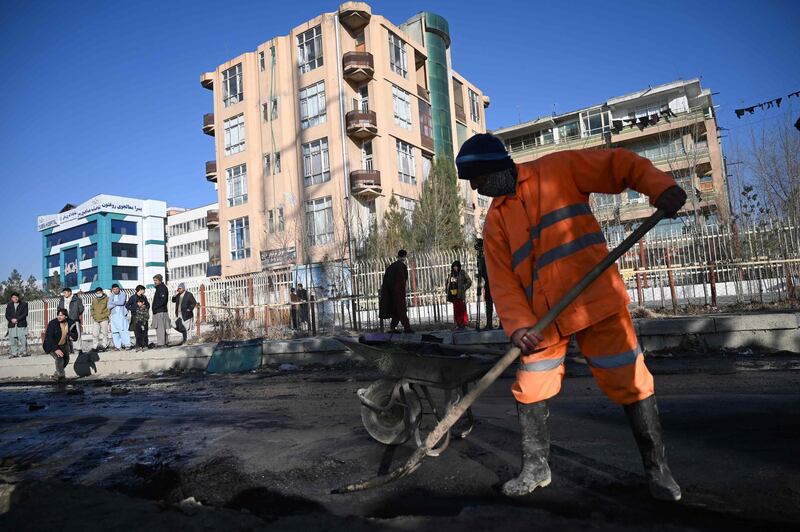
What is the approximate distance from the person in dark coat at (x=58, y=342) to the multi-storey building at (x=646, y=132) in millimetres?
26103

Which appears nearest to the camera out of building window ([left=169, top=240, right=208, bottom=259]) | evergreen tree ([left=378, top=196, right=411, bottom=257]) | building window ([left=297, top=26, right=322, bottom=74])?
evergreen tree ([left=378, top=196, right=411, bottom=257])

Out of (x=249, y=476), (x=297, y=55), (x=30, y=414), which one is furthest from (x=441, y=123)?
(x=249, y=476)

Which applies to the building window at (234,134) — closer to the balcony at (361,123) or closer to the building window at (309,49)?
the building window at (309,49)

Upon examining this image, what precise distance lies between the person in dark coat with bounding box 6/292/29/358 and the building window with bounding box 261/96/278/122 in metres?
19.7

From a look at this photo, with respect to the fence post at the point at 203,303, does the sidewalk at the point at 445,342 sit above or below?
below

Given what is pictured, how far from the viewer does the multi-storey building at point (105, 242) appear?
→ 215 feet

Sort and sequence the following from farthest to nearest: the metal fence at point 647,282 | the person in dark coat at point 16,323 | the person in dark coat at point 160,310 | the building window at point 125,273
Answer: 1. the building window at point 125,273
2. the person in dark coat at point 16,323
3. the person in dark coat at point 160,310
4. the metal fence at point 647,282

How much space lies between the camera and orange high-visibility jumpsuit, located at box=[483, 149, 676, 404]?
239 centimetres

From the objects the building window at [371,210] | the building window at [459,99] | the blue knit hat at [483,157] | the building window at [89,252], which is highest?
the building window at [459,99]

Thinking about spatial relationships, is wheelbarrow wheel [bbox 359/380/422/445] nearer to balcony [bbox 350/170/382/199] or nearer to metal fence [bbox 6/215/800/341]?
metal fence [bbox 6/215/800/341]

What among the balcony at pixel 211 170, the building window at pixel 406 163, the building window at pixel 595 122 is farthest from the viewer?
the building window at pixel 595 122

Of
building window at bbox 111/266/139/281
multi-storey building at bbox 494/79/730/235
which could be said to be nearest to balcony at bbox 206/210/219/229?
multi-storey building at bbox 494/79/730/235

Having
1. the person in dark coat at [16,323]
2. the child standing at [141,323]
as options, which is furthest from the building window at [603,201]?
the person in dark coat at [16,323]

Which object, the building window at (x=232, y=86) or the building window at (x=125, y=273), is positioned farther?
the building window at (x=125, y=273)
